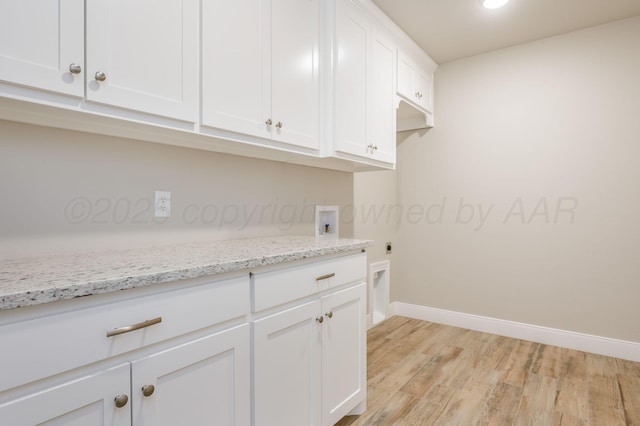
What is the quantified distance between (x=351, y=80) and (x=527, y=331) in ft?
8.50

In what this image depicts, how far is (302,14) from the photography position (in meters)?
1.75

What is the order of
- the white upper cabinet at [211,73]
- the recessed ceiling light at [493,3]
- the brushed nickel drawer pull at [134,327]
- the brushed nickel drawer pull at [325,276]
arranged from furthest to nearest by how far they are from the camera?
the recessed ceiling light at [493,3], the brushed nickel drawer pull at [325,276], the white upper cabinet at [211,73], the brushed nickel drawer pull at [134,327]

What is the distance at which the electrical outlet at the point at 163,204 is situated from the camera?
1522 mm

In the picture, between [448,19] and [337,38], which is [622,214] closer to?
[448,19]

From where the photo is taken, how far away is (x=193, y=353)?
1.03m

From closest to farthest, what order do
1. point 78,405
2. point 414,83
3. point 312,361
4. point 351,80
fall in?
1. point 78,405
2. point 312,361
3. point 351,80
4. point 414,83

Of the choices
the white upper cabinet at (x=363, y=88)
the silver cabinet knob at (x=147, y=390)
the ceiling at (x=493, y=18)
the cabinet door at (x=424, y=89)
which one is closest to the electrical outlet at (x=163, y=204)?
the silver cabinet knob at (x=147, y=390)

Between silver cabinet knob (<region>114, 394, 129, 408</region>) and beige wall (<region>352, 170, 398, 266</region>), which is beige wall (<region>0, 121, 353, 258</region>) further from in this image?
beige wall (<region>352, 170, 398, 266</region>)

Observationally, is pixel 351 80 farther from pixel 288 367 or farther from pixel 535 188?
pixel 535 188

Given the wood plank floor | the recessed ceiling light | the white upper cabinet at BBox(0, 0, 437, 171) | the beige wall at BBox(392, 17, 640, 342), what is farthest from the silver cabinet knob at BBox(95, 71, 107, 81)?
the beige wall at BBox(392, 17, 640, 342)

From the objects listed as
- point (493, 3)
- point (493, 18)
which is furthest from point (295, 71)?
point (493, 18)

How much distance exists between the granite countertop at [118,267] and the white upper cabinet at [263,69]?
550 millimetres

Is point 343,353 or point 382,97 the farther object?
point 382,97

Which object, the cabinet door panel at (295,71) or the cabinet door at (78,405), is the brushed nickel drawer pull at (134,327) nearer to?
the cabinet door at (78,405)
